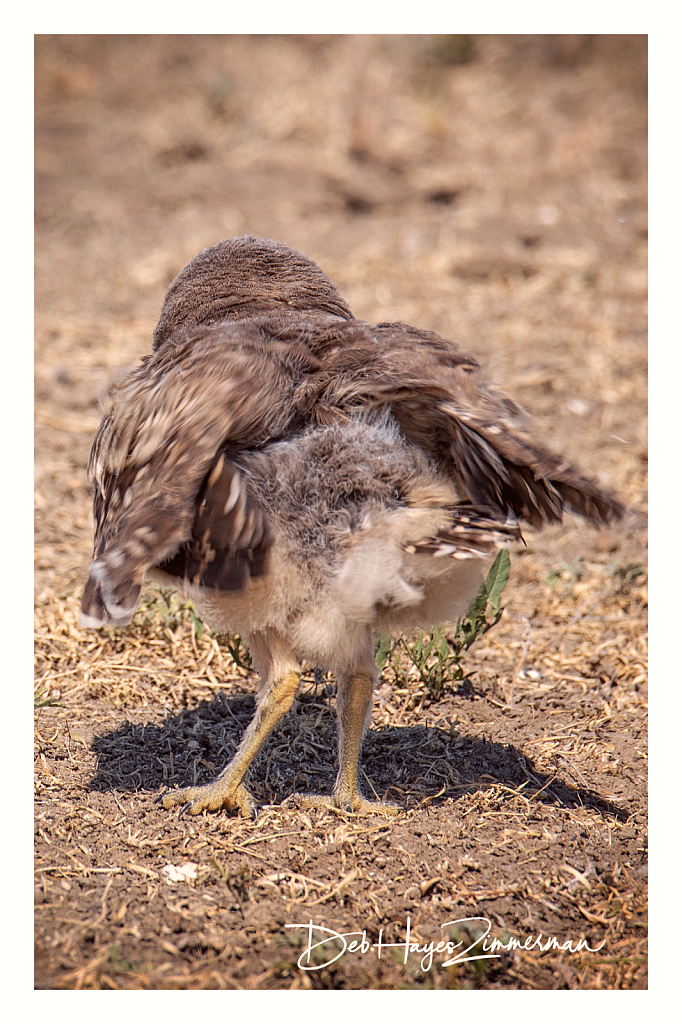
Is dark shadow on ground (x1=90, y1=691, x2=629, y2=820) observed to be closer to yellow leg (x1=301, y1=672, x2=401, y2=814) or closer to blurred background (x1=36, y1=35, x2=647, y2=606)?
yellow leg (x1=301, y1=672, x2=401, y2=814)

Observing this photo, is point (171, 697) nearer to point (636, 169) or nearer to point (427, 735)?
point (427, 735)

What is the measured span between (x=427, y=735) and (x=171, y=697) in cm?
111

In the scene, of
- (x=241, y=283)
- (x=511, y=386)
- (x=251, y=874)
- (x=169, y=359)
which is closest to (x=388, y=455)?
(x=169, y=359)

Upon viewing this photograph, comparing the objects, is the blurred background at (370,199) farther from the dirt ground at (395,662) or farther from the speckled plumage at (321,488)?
the speckled plumage at (321,488)

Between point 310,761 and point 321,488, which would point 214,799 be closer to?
point 310,761

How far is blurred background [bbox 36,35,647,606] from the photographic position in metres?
6.45

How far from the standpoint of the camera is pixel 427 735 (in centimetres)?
371

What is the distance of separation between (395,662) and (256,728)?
0.97 m
